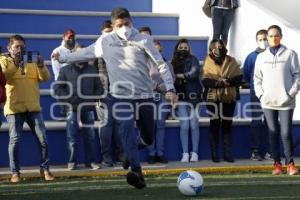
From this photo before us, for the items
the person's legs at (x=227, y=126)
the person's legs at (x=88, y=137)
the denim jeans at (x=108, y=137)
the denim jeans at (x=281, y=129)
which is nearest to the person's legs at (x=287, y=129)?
the denim jeans at (x=281, y=129)

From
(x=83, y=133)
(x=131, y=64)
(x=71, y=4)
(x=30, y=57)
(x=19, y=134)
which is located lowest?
(x=83, y=133)

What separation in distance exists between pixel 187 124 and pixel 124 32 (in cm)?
393

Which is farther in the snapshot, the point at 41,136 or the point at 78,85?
the point at 78,85

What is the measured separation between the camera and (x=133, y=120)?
10.1 m

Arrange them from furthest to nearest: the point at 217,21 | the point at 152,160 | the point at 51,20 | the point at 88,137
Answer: the point at 51,20, the point at 217,21, the point at 152,160, the point at 88,137

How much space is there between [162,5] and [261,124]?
4932 millimetres

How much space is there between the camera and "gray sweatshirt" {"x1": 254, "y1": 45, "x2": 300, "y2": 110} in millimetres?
11961

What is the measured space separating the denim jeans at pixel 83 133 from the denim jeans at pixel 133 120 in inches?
106

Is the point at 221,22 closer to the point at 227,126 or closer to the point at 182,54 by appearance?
the point at 182,54

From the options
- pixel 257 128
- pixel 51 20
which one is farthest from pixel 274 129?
pixel 51 20

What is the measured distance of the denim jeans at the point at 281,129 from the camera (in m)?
12.0

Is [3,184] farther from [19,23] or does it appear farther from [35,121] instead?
[19,23]

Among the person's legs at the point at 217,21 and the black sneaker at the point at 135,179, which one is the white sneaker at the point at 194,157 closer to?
the person's legs at the point at 217,21

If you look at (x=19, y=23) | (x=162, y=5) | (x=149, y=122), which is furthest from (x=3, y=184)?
(x=162, y=5)
